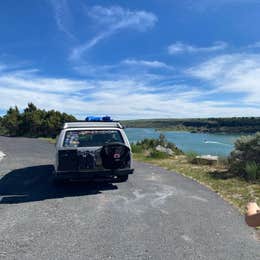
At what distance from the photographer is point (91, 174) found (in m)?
8.12

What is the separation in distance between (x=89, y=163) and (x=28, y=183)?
7.48ft

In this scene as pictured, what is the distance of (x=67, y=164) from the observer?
8.02 meters

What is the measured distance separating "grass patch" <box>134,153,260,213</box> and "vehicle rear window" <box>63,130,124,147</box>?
107 inches

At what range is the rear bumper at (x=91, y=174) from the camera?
8.01m

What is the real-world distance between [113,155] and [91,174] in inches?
26.4

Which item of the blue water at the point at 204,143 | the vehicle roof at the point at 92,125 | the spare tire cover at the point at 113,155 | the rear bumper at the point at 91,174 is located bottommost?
the blue water at the point at 204,143

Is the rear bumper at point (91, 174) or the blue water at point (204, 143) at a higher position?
the rear bumper at point (91, 174)

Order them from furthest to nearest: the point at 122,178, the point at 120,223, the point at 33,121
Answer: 1. the point at 33,121
2. the point at 122,178
3. the point at 120,223

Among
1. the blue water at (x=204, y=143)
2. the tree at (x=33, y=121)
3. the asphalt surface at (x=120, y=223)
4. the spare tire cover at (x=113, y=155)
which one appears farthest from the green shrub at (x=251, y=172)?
the tree at (x=33, y=121)

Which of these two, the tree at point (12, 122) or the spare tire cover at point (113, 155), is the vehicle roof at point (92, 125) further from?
the tree at point (12, 122)

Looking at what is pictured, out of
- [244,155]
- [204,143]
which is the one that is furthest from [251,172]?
[204,143]

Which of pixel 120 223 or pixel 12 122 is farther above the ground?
pixel 12 122

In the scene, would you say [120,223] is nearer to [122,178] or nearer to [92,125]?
[122,178]

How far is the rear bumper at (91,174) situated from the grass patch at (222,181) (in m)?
2.37
